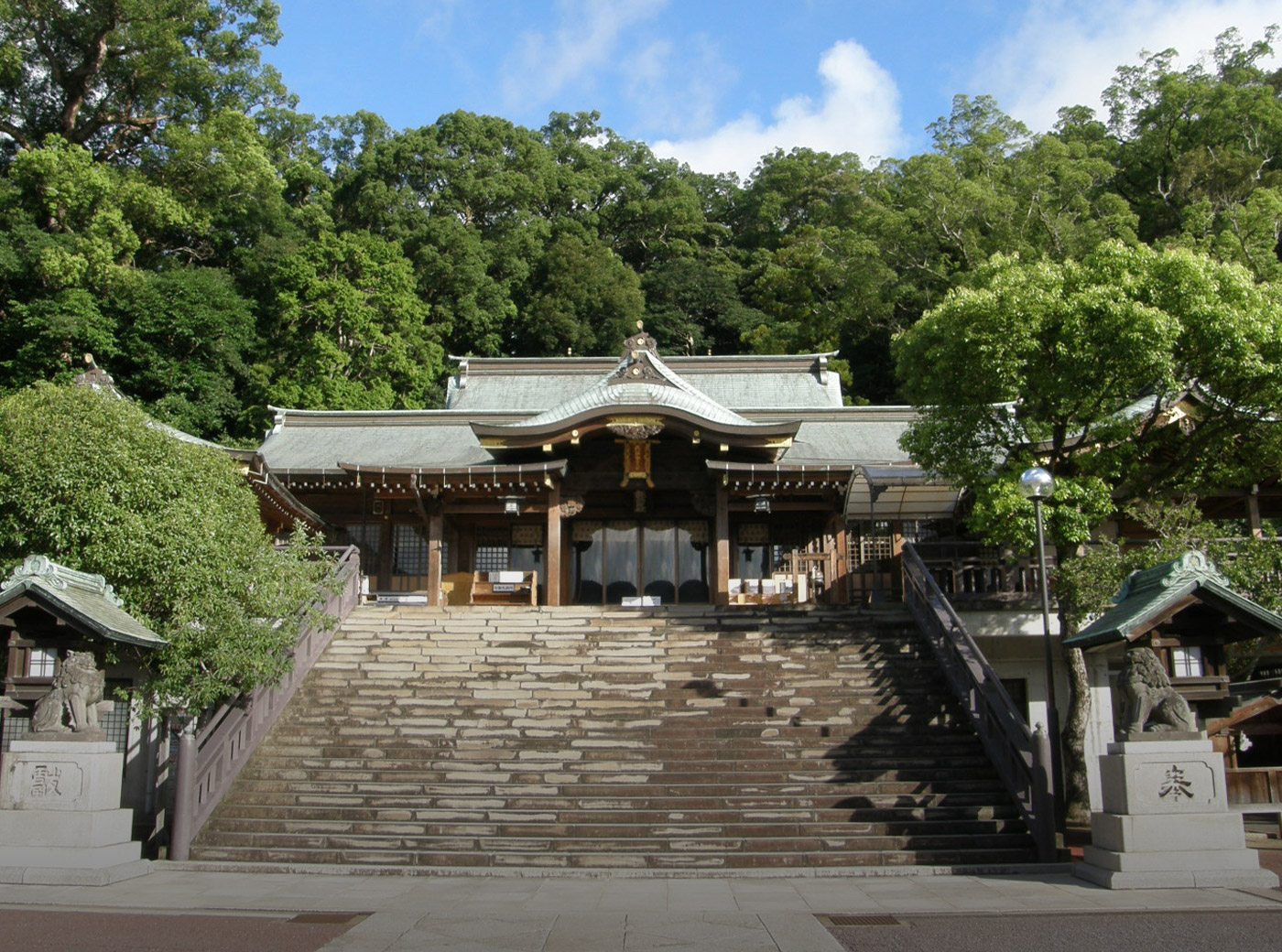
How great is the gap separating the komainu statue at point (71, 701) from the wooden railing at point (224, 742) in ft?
3.52

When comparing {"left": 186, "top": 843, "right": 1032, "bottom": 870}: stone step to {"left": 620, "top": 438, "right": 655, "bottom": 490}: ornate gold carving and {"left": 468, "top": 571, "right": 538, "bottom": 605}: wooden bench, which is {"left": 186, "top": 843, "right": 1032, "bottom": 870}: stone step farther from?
{"left": 620, "top": 438, "right": 655, "bottom": 490}: ornate gold carving

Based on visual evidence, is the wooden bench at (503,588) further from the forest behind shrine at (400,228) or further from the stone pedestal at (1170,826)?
the forest behind shrine at (400,228)

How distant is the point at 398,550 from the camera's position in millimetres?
22781

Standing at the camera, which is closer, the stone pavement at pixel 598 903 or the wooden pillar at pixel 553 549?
the stone pavement at pixel 598 903

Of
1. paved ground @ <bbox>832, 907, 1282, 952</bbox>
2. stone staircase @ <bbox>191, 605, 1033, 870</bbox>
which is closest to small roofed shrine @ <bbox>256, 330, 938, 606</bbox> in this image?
stone staircase @ <bbox>191, 605, 1033, 870</bbox>

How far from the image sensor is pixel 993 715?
1228 centimetres

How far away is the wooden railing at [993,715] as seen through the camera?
10.9 m

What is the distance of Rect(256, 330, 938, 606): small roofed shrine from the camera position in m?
20.0

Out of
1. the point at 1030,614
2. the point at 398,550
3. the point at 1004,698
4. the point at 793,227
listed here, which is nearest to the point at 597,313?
the point at 793,227

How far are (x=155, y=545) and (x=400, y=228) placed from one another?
111 feet

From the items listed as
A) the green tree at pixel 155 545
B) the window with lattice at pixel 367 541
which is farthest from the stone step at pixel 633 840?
the window with lattice at pixel 367 541

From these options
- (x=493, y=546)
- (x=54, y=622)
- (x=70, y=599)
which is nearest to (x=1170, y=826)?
(x=70, y=599)

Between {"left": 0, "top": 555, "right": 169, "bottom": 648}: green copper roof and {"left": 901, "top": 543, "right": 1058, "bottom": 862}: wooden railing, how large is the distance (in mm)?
10115

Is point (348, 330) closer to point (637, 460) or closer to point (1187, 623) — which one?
point (637, 460)
